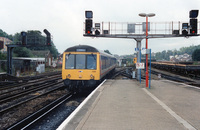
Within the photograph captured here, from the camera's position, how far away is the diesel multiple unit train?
452 inches

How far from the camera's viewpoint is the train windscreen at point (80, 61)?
11.6 meters

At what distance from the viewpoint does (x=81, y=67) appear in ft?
38.0

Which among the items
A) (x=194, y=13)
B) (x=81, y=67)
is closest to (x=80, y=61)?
(x=81, y=67)

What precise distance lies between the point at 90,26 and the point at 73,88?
5.59 metres

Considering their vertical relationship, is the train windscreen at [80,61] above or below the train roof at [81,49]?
below

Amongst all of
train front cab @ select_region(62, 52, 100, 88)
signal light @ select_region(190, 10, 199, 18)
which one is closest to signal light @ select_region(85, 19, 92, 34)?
train front cab @ select_region(62, 52, 100, 88)

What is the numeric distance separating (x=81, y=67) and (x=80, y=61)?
0.40 metres

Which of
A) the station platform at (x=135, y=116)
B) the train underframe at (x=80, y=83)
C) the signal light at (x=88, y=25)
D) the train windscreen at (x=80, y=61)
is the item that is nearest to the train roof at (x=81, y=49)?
the train windscreen at (x=80, y=61)

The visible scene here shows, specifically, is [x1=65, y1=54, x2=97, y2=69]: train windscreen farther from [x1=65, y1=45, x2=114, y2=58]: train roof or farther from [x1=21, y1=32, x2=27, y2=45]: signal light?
[x1=21, y1=32, x2=27, y2=45]: signal light

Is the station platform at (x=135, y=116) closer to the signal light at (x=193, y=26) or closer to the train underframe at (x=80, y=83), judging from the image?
the train underframe at (x=80, y=83)

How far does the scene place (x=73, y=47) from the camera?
11898 mm

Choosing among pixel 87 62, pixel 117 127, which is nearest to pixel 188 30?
pixel 87 62

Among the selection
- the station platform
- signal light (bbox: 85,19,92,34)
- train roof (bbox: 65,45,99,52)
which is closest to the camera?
the station platform

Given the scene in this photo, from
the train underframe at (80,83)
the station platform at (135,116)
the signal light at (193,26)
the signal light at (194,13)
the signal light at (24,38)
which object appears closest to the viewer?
the station platform at (135,116)
